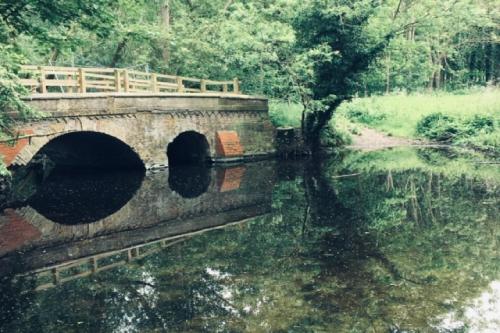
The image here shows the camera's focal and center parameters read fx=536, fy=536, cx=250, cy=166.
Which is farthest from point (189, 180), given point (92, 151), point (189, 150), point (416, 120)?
point (416, 120)

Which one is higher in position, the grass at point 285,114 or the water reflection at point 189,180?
the grass at point 285,114

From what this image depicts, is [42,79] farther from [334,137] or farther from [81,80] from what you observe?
[334,137]

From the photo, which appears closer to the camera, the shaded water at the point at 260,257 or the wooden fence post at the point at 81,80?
the shaded water at the point at 260,257

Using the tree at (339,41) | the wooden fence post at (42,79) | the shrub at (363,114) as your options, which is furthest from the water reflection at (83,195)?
the shrub at (363,114)

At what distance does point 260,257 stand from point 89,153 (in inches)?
600

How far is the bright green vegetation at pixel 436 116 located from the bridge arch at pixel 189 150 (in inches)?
449

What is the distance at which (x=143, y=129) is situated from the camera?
68.0 ft

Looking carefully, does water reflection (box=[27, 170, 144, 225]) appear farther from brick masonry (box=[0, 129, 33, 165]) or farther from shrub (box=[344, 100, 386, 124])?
shrub (box=[344, 100, 386, 124])

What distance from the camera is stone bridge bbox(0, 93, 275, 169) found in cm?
1733

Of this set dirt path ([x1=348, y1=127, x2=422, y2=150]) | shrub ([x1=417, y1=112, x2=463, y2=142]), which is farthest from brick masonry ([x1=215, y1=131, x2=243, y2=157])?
shrub ([x1=417, y1=112, x2=463, y2=142])

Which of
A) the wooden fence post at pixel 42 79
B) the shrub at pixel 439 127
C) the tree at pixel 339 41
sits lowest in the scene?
the shrub at pixel 439 127

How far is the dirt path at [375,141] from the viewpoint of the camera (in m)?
29.4

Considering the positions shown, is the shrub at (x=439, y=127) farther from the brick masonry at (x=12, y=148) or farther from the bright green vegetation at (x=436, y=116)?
the brick masonry at (x=12, y=148)

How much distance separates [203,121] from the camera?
23.1m
